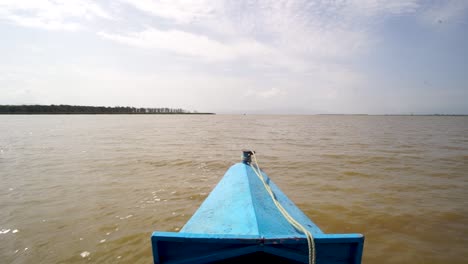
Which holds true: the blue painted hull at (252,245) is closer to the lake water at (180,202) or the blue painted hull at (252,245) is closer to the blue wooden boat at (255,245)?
the blue wooden boat at (255,245)

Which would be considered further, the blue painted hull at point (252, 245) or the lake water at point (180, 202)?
the lake water at point (180, 202)

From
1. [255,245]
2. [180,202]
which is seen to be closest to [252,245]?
[255,245]

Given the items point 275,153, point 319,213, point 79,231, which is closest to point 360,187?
point 319,213

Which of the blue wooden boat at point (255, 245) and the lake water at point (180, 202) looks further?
the lake water at point (180, 202)

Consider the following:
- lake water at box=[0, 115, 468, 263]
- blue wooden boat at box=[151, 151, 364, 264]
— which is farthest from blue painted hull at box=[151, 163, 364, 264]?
lake water at box=[0, 115, 468, 263]

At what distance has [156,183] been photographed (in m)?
7.64

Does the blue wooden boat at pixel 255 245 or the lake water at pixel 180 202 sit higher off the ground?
the blue wooden boat at pixel 255 245

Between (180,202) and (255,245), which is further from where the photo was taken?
(180,202)

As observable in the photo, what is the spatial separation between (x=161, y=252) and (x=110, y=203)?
191 inches

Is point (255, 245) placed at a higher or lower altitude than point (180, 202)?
higher

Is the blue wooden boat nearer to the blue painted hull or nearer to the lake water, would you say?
the blue painted hull

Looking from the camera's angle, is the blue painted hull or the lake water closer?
the blue painted hull

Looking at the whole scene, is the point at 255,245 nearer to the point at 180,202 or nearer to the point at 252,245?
the point at 252,245

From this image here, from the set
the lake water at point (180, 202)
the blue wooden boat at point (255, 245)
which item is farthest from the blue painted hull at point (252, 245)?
the lake water at point (180, 202)
